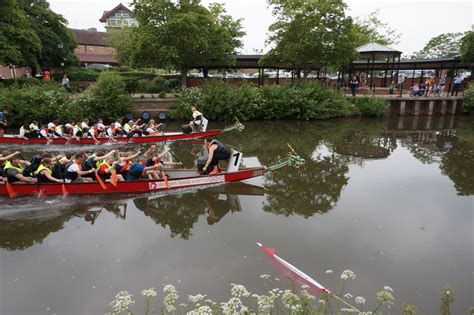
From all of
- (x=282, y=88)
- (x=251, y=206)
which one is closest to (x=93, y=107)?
(x=282, y=88)

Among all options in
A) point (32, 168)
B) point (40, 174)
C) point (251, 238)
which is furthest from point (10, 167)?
point (251, 238)

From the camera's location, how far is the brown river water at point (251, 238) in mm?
6211

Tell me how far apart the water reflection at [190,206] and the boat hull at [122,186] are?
1.14 feet

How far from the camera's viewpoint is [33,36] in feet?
91.5

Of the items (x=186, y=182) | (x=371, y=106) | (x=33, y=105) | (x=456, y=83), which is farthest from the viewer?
(x=456, y=83)

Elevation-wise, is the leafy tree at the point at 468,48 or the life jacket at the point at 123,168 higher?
the leafy tree at the point at 468,48

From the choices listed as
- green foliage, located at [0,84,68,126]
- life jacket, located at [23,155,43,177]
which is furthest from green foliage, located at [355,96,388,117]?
life jacket, located at [23,155,43,177]

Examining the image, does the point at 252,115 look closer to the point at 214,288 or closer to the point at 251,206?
the point at 251,206

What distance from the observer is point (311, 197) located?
34.9 ft

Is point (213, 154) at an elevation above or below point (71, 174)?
above

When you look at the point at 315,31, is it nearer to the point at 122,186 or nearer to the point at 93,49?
the point at 122,186

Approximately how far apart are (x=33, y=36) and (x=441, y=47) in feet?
228

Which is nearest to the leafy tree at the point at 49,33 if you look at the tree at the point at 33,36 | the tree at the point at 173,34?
the tree at the point at 33,36

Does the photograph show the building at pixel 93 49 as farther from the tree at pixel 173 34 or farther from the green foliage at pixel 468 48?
the green foliage at pixel 468 48
